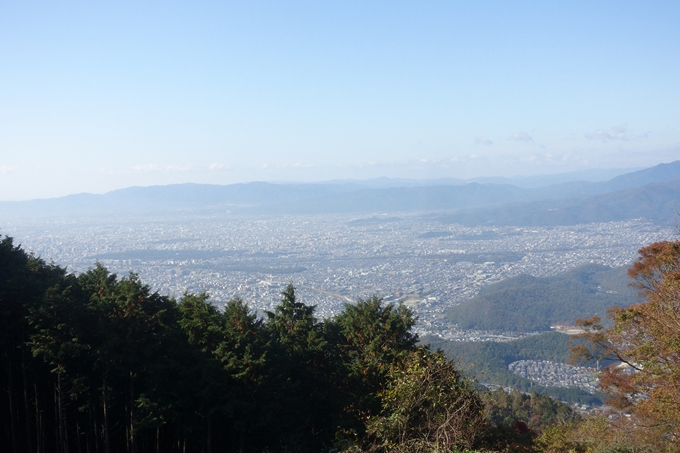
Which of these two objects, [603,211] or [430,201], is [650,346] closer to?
[603,211]

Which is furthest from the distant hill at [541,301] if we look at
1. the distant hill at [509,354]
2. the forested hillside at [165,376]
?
the forested hillside at [165,376]

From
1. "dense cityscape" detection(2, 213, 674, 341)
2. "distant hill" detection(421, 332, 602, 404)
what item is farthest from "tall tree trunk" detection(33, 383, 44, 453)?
"distant hill" detection(421, 332, 602, 404)

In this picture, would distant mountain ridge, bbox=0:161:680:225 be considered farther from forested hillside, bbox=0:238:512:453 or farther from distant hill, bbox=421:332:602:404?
forested hillside, bbox=0:238:512:453

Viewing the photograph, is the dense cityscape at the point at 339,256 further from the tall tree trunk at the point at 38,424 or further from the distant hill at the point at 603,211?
the tall tree trunk at the point at 38,424

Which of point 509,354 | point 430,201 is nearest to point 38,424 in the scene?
point 509,354

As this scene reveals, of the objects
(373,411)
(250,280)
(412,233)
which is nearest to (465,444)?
(373,411)

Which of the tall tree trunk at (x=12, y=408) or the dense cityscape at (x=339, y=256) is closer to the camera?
the tall tree trunk at (x=12, y=408)
